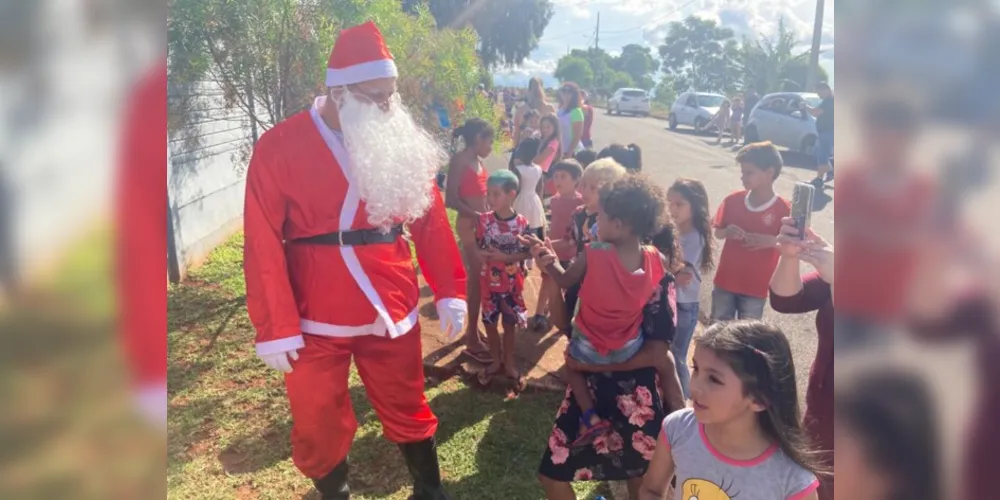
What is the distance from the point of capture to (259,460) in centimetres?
315

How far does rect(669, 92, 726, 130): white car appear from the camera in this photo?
20.1 meters

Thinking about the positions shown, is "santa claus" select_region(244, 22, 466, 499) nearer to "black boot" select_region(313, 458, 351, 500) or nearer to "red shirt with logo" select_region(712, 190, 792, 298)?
"black boot" select_region(313, 458, 351, 500)

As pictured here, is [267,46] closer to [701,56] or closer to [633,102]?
[701,56]

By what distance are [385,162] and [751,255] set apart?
68.3 inches

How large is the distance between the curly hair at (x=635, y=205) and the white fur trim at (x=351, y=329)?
0.83 metres

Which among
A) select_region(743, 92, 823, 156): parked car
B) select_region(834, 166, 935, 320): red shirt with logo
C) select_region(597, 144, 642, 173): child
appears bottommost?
select_region(743, 92, 823, 156): parked car

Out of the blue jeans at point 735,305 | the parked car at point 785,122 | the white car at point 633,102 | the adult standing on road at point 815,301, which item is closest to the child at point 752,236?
the blue jeans at point 735,305

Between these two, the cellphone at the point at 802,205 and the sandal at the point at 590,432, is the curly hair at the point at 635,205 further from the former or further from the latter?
the cellphone at the point at 802,205

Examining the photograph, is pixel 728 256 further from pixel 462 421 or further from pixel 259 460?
pixel 259 460

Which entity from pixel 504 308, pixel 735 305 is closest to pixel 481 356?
pixel 504 308

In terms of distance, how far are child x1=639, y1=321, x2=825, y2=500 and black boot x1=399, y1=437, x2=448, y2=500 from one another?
1.19 m

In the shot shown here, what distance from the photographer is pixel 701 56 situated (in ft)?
73.6

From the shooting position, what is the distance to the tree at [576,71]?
37.4m

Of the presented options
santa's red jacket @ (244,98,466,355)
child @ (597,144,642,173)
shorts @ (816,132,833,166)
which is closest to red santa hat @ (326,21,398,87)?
santa's red jacket @ (244,98,466,355)
